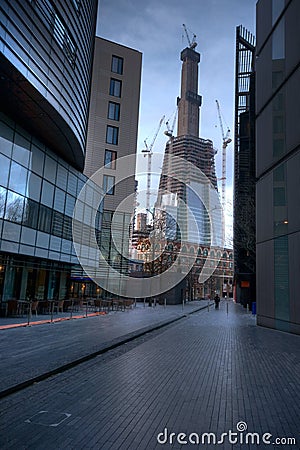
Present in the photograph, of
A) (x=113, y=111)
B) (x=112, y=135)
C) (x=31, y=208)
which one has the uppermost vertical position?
(x=113, y=111)

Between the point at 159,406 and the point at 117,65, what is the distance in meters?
43.5

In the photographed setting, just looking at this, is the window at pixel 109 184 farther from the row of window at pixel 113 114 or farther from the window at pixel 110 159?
the window at pixel 110 159

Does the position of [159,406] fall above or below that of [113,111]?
below

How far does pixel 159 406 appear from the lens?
595 centimetres

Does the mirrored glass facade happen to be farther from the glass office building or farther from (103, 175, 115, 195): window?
(103, 175, 115, 195): window

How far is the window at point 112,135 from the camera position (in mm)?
42625

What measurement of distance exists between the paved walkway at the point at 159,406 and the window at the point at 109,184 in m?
32.0

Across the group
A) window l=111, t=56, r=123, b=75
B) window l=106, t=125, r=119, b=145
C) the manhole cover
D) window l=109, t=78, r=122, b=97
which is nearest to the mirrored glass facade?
the manhole cover

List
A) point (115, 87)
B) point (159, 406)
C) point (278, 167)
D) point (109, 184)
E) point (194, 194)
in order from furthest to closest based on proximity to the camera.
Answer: point (194, 194) < point (115, 87) < point (109, 184) < point (278, 167) < point (159, 406)

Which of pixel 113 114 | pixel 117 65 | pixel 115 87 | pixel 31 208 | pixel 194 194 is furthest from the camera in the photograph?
pixel 194 194

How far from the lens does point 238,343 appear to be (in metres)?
13.4

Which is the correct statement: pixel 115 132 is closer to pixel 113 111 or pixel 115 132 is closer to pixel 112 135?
pixel 112 135

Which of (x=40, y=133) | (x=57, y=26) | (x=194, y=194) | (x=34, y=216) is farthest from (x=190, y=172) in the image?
(x=57, y=26)

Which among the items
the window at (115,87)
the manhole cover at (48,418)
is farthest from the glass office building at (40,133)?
the window at (115,87)
